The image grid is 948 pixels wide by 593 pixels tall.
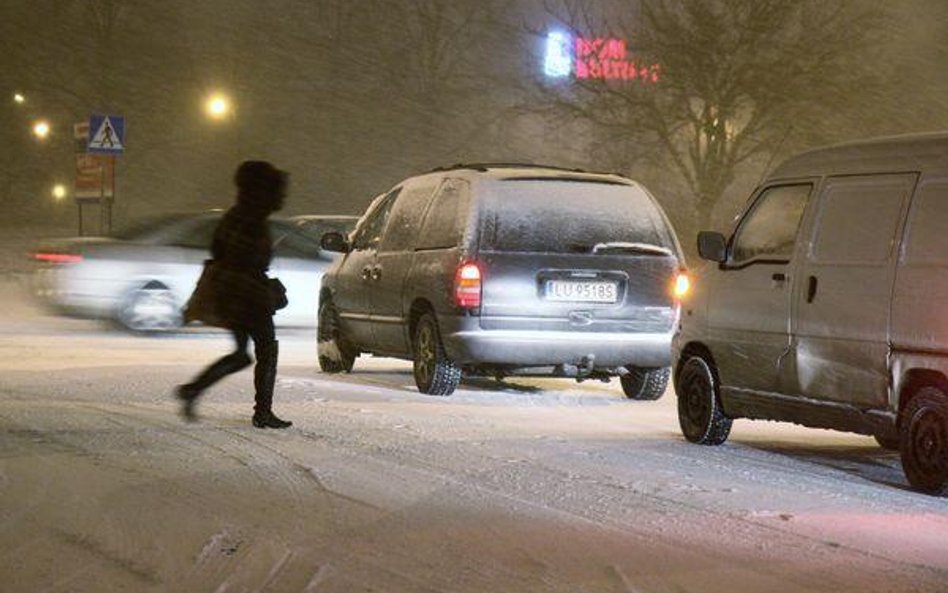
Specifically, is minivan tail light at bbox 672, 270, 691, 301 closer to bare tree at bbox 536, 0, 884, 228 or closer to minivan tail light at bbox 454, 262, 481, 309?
minivan tail light at bbox 454, 262, 481, 309

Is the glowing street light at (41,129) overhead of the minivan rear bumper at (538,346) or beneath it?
overhead

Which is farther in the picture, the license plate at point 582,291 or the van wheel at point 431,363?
the van wheel at point 431,363

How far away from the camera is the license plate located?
39.6ft

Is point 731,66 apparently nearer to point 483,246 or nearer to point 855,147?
point 483,246

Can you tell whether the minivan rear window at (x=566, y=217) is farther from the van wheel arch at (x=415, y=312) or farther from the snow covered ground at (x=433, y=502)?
the snow covered ground at (x=433, y=502)

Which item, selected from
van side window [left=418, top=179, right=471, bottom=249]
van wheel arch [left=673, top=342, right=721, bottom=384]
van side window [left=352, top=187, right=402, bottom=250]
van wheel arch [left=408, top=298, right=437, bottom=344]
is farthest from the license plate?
van side window [left=352, top=187, right=402, bottom=250]

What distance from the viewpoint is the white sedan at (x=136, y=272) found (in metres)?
18.3

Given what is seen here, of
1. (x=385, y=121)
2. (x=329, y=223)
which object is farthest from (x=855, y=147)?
(x=385, y=121)

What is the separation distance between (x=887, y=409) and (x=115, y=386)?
261 inches

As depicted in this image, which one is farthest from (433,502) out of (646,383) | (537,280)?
(646,383)

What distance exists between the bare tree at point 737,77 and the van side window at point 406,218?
20860 mm

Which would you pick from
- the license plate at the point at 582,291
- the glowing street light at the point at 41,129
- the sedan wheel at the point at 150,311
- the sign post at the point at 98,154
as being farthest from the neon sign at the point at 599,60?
the glowing street light at the point at 41,129

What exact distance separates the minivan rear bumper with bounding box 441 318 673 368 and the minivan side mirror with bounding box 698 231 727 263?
234 cm

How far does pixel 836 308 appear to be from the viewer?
8531 millimetres
